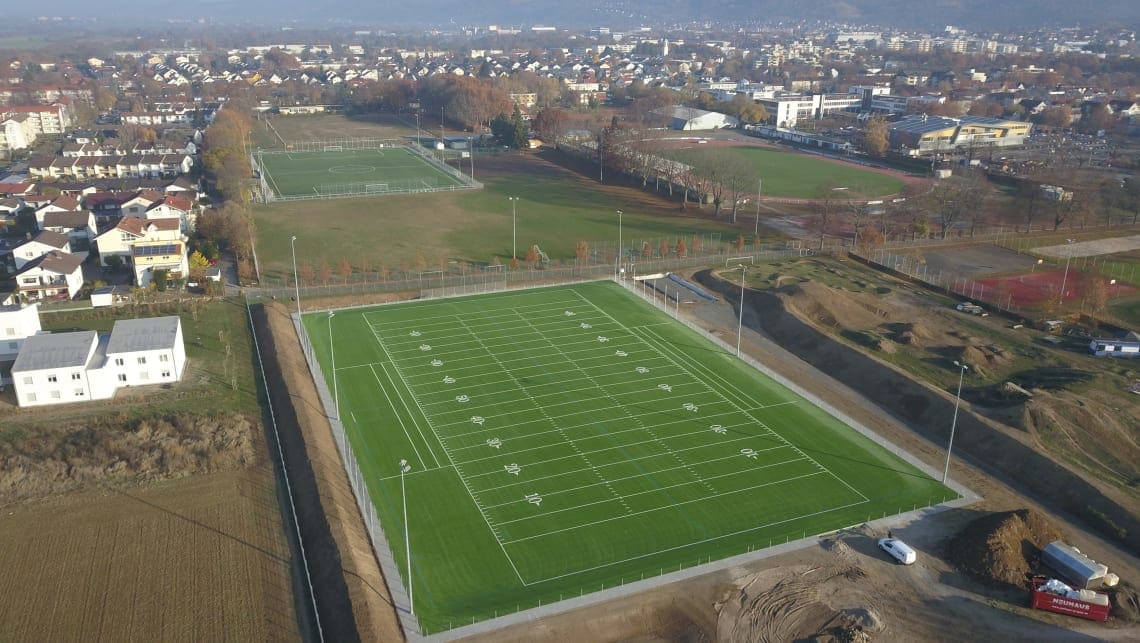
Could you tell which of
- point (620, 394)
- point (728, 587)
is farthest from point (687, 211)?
point (728, 587)

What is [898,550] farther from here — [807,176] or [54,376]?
[807,176]

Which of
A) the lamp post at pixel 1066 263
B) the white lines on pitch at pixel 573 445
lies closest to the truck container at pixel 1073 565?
the white lines on pitch at pixel 573 445

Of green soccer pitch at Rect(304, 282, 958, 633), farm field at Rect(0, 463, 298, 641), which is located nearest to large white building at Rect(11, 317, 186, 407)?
green soccer pitch at Rect(304, 282, 958, 633)

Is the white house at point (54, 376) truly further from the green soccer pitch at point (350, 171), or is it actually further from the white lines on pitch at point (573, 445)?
the green soccer pitch at point (350, 171)

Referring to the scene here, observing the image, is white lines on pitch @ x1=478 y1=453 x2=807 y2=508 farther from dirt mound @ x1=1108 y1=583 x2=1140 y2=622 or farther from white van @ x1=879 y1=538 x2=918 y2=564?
dirt mound @ x1=1108 y1=583 x2=1140 y2=622

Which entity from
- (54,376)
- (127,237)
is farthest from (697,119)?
(54,376)

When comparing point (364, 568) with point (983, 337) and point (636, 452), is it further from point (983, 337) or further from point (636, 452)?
point (983, 337)
